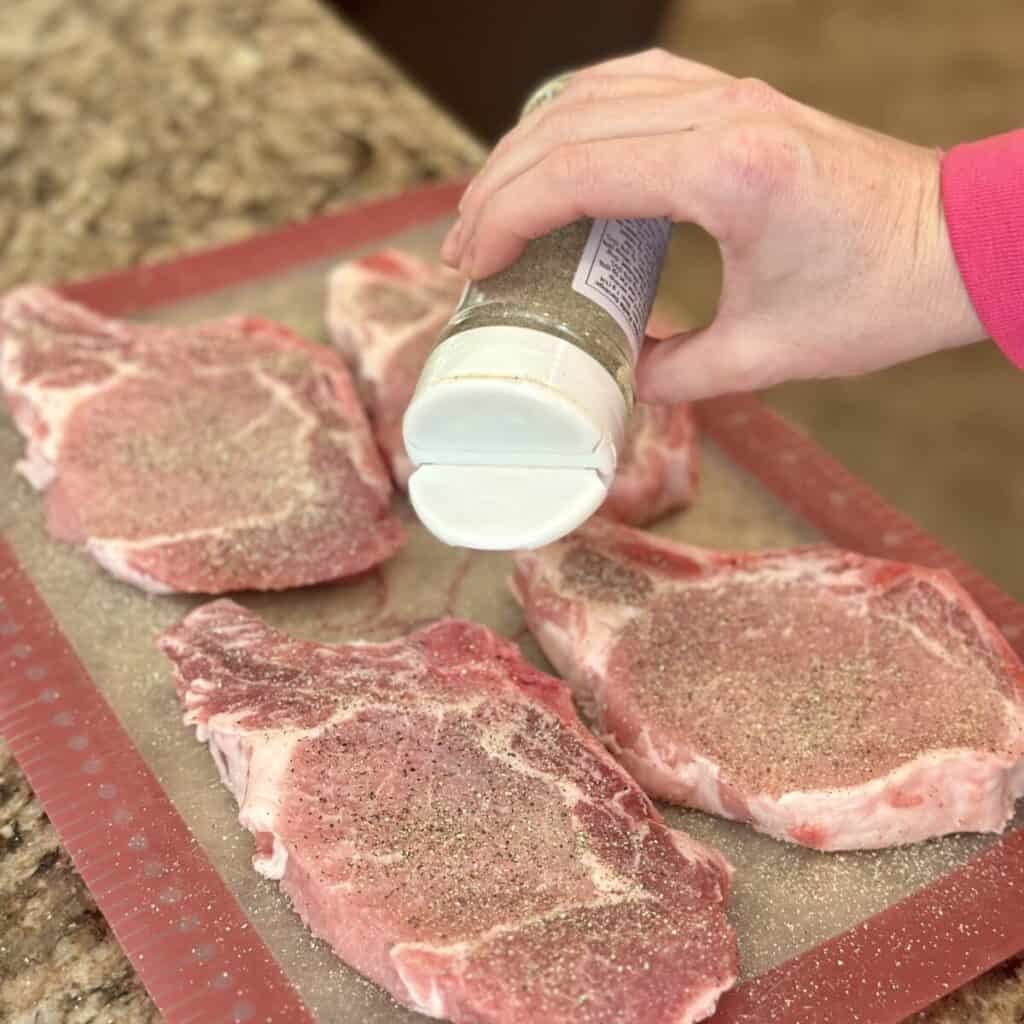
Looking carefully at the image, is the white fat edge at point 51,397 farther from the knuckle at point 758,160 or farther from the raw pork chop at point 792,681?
the knuckle at point 758,160

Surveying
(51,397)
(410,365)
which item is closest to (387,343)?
(410,365)

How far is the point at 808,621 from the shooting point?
1623mm

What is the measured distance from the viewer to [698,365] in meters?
1.48

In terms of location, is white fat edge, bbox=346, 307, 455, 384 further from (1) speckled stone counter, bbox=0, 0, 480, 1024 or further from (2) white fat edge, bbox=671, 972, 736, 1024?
(2) white fat edge, bbox=671, 972, 736, 1024

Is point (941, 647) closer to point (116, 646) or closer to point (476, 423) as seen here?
point (476, 423)

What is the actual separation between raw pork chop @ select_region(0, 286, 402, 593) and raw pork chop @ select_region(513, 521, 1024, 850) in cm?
28

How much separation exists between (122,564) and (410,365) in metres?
0.50

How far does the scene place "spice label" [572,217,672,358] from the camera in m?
1.36

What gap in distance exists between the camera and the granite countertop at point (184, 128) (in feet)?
7.61

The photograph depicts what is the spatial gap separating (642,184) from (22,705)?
34.1 inches

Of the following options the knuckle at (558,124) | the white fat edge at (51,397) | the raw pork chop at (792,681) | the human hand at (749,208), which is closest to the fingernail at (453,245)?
the human hand at (749,208)

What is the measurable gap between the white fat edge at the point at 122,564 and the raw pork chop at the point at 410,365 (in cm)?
36

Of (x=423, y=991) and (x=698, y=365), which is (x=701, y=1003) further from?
(x=698, y=365)

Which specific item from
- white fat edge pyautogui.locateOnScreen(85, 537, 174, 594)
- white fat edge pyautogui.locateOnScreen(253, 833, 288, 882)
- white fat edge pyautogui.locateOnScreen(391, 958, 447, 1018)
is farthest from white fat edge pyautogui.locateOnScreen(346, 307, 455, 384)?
white fat edge pyautogui.locateOnScreen(391, 958, 447, 1018)
